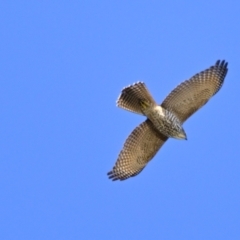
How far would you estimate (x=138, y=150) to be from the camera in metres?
24.2

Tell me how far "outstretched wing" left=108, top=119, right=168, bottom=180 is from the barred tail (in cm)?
74

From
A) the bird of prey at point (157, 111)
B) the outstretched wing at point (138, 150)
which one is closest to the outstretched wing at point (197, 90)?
the bird of prey at point (157, 111)

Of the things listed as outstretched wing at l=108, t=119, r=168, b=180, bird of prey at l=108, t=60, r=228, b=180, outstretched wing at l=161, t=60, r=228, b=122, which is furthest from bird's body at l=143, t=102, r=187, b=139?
outstretched wing at l=108, t=119, r=168, b=180

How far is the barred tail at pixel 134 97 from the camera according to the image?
22.9 metres

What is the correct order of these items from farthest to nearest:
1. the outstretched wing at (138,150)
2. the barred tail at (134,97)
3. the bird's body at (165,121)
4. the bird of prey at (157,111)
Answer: the outstretched wing at (138,150) < the bird's body at (165,121) < the bird of prey at (157,111) < the barred tail at (134,97)

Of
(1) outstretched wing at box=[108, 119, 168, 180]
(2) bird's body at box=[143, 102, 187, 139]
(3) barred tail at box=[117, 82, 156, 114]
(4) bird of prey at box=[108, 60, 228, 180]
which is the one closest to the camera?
(3) barred tail at box=[117, 82, 156, 114]

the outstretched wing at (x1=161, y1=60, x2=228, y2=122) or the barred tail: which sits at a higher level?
the barred tail

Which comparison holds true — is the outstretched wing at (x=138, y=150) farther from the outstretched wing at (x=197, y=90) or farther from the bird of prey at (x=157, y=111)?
the outstretched wing at (x=197, y=90)

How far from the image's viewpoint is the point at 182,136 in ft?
78.5

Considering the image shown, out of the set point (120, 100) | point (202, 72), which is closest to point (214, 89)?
point (202, 72)

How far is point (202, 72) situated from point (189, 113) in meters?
1.01

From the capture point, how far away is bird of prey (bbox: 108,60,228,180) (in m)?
23.2

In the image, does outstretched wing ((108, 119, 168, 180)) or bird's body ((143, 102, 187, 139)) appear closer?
bird's body ((143, 102, 187, 139))

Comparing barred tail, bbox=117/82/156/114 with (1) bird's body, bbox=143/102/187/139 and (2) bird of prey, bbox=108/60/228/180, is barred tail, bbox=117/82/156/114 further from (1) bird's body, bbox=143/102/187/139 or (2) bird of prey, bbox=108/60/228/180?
(1) bird's body, bbox=143/102/187/139
